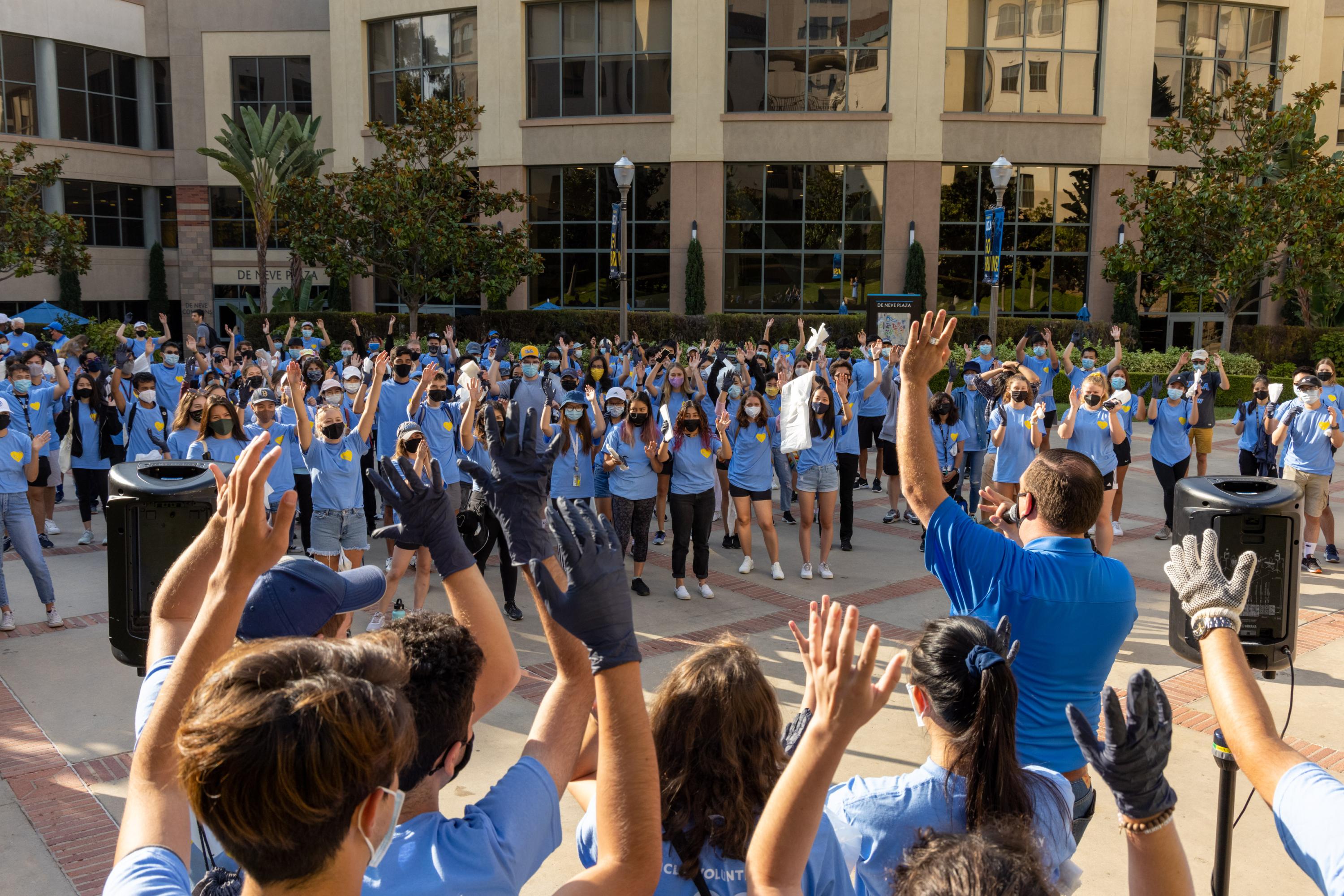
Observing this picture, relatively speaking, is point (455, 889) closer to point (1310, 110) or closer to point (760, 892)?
point (760, 892)

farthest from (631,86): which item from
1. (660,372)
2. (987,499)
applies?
(987,499)

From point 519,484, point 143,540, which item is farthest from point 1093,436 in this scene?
point 519,484

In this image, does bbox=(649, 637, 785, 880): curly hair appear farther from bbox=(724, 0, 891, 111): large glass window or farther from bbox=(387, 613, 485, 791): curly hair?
bbox=(724, 0, 891, 111): large glass window

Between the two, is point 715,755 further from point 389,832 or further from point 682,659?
point 682,659

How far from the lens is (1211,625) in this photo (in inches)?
96.7

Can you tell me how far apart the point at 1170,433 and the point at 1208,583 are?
977 centimetres

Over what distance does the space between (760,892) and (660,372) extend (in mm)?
12659

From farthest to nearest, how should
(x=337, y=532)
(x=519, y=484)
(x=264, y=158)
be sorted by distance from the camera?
(x=264, y=158)
(x=337, y=532)
(x=519, y=484)

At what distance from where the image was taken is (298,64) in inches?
1419

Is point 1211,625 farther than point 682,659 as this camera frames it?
No

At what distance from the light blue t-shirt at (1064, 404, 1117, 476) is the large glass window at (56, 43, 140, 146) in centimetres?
3687

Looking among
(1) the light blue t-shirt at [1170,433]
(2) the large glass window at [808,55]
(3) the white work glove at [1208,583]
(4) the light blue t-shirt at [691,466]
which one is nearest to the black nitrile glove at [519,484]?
(3) the white work glove at [1208,583]

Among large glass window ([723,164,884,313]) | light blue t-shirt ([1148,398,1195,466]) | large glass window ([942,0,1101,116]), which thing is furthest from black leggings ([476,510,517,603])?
large glass window ([942,0,1101,116])

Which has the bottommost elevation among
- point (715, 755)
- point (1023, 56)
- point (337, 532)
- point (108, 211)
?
point (337, 532)
